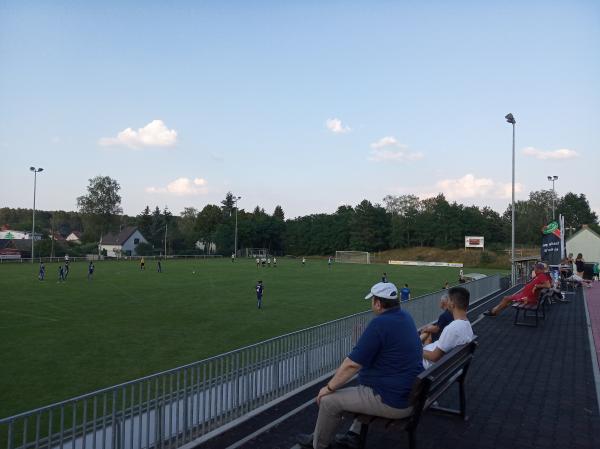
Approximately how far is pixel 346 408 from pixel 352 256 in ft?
277

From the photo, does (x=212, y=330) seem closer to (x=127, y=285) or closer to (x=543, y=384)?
(x=543, y=384)

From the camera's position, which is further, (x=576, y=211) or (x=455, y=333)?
(x=576, y=211)

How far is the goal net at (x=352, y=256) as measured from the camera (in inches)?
3270

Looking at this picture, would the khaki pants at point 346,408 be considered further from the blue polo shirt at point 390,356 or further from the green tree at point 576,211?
the green tree at point 576,211

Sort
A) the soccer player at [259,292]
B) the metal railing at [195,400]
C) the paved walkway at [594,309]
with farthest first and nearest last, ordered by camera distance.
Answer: the soccer player at [259,292]
the paved walkway at [594,309]
the metal railing at [195,400]

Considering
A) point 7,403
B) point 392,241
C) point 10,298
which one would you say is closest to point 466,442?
point 7,403

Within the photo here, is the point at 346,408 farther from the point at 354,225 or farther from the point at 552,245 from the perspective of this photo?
the point at 354,225

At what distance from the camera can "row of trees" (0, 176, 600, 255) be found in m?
90.6

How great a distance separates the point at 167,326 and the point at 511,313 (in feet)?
35.3

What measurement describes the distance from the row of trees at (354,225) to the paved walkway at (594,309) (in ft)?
230

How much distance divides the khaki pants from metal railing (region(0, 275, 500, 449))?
1.56 m

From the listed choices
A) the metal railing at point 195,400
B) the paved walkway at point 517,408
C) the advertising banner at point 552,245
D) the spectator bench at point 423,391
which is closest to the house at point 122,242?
the advertising banner at point 552,245

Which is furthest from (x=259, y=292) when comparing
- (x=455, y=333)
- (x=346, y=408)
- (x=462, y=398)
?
(x=346, y=408)

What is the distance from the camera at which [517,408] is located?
19.3 ft
